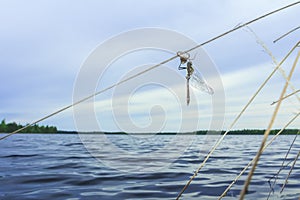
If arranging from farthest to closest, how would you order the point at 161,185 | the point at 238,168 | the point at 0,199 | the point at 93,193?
the point at 238,168
the point at 161,185
the point at 93,193
the point at 0,199

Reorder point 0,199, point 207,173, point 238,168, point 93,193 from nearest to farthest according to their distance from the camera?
1. point 0,199
2. point 93,193
3. point 207,173
4. point 238,168

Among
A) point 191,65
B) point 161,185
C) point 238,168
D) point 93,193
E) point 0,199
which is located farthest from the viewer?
point 238,168

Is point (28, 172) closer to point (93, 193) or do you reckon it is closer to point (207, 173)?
point (93, 193)

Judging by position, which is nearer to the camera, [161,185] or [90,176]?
[161,185]

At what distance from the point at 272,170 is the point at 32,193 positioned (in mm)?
5288

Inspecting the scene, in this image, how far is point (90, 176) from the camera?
613cm

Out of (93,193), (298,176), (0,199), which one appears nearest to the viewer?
(0,199)

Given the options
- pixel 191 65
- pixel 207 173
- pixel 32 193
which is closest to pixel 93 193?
pixel 32 193

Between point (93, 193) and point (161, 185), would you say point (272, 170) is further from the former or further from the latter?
point (93, 193)

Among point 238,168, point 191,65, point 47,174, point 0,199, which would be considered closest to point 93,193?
point 0,199

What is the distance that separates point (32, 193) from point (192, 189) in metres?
2.64

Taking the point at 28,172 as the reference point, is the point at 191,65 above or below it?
above

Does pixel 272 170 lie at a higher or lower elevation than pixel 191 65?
lower

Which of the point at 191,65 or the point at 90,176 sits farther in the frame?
the point at 90,176
